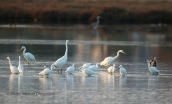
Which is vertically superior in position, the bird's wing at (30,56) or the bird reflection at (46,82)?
the bird's wing at (30,56)

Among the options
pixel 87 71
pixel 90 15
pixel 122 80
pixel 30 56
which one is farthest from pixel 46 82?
pixel 90 15

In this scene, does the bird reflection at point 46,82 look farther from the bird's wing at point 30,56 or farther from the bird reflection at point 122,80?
the bird's wing at point 30,56

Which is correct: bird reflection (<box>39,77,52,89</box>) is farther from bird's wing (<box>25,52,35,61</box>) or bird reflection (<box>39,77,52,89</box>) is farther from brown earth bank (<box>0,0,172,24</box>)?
brown earth bank (<box>0,0,172,24</box>)

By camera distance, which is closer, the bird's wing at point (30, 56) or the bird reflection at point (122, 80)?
the bird reflection at point (122, 80)

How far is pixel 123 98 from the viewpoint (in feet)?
28.2

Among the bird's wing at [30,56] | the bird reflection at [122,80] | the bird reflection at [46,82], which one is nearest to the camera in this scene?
the bird reflection at [46,82]

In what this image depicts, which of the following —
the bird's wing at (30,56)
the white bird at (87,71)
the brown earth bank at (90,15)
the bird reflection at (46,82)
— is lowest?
the bird reflection at (46,82)

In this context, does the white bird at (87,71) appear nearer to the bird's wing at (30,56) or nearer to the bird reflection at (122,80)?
the bird reflection at (122,80)

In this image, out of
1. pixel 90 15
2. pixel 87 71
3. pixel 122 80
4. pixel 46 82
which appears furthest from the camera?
pixel 90 15

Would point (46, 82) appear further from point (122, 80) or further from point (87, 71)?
point (122, 80)

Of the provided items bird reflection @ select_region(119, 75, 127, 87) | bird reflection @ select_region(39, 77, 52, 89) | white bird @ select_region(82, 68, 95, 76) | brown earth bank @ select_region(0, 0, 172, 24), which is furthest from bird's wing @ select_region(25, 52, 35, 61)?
brown earth bank @ select_region(0, 0, 172, 24)

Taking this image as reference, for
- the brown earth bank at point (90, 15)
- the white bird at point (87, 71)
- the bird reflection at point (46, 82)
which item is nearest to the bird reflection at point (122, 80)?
the white bird at point (87, 71)

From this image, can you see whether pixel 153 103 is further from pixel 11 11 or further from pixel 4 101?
pixel 11 11

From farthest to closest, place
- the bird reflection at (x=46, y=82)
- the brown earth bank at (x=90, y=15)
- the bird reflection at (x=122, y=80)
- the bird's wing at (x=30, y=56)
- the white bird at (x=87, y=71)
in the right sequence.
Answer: the brown earth bank at (x=90, y=15) < the bird's wing at (x=30, y=56) < the white bird at (x=87, y=71) < the bird reflection at (x=122, y=80) < the bird reflection at (x=46, y=82)
